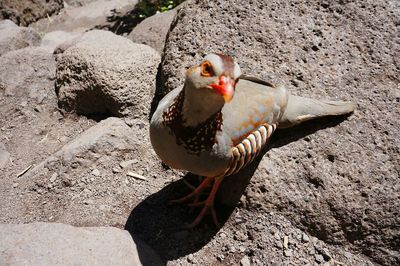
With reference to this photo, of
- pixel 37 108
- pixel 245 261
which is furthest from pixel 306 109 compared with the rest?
pixel 37 108

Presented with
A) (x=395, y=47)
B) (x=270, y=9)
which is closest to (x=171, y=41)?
(x=270, y=9)

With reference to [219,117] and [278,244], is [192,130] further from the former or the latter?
[278,244]

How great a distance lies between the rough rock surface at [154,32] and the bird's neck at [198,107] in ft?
7.60

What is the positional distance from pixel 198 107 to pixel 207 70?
0.86 ft

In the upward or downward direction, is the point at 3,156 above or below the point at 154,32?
below

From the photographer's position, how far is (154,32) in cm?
488

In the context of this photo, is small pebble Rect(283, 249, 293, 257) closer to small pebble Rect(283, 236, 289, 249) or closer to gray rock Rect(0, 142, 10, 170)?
small pebble Rect(283, 236, 289, 249)

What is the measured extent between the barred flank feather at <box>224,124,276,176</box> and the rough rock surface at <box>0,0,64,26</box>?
5.41 metres

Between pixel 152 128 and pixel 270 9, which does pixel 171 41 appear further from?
pixel 152 128

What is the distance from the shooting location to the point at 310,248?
10.1 ft

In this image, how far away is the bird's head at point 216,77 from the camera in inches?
87.3

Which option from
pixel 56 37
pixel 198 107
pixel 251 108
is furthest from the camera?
pixel 56 37

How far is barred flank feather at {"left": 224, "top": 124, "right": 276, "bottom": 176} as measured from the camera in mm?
2721

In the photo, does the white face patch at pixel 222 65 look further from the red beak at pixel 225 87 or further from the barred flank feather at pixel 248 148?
the barred flank feather at pixel 248 148
